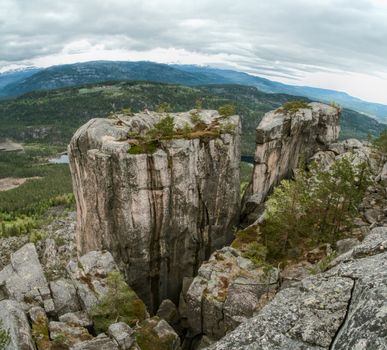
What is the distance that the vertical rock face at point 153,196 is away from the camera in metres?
58.4

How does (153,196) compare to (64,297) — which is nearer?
(64,297)

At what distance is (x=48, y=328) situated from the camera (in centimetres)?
4341

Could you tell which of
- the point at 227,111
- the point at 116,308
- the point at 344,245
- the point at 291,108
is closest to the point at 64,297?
the point at 116,308

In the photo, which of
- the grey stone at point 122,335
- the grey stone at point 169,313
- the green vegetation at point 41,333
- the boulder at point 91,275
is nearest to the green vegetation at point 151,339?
the grey stone at point 122,335

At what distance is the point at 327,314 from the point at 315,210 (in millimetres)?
38149

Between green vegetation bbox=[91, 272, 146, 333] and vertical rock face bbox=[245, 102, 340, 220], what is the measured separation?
1432 inches

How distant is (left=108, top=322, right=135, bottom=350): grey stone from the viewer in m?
40.5

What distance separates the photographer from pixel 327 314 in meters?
23.2

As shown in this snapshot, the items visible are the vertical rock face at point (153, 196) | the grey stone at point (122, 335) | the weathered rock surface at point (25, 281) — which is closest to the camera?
the grey stone at point (122, 335)

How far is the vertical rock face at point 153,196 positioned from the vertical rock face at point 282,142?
11.8 meters

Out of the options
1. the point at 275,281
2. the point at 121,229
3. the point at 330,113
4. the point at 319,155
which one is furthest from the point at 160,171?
the point at 330,113

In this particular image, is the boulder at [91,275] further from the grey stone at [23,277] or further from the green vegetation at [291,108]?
the green vegetation at [291,108]

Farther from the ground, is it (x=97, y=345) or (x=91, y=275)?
(x=91, y=275)

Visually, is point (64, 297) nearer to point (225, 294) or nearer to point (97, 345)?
point (97, 345)
